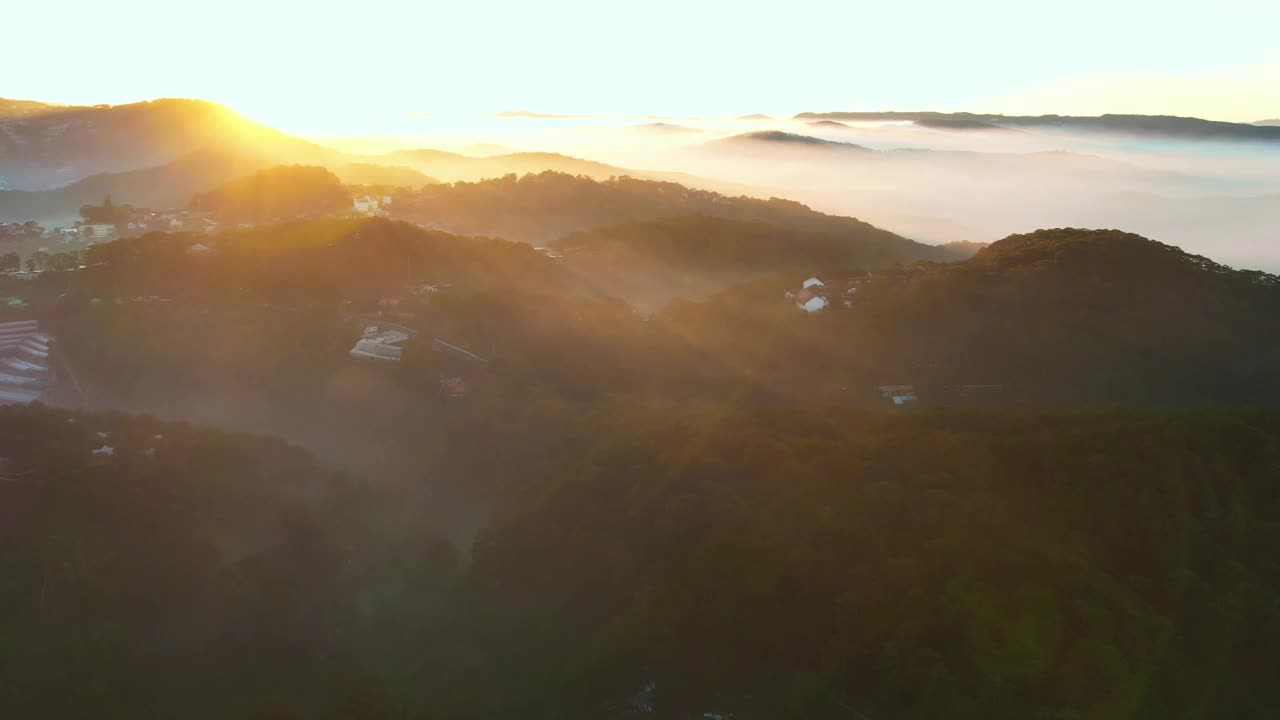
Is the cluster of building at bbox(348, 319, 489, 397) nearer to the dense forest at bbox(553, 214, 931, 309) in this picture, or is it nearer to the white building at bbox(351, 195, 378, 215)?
the dense forest at bbox(553, 214, 931, 309)

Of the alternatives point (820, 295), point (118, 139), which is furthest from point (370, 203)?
point (118, 139)

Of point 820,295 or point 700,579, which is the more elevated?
point 820,295

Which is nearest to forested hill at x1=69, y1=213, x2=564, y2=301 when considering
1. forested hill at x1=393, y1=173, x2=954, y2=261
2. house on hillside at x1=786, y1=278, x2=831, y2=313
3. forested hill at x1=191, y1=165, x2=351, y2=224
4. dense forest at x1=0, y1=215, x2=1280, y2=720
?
dense forest at x1=0, y1=215, x2=1280, y2=720

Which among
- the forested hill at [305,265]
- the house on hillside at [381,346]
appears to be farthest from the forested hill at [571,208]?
the house on hillside at [381,346]

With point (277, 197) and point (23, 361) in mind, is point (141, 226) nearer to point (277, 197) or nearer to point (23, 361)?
point (277, 197)

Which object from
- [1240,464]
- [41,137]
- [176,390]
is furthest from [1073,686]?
[41,137]

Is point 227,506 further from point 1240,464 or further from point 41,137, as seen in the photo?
point 41,137
